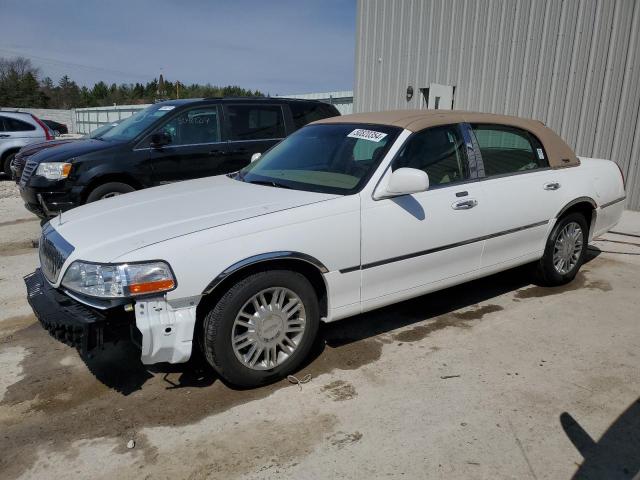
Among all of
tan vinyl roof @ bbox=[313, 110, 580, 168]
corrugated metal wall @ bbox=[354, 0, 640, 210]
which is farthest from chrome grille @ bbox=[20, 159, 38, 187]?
corrugated metal wall @ bbox=[354, 0, 640, 210]

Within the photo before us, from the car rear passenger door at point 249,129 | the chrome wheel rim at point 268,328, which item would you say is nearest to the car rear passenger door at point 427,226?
the chrome wheel rim at point 268,328

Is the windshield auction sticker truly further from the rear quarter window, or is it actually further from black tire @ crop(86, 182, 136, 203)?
black tire @ crop(86, 182, 136, 203)

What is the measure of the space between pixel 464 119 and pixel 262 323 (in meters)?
2.38

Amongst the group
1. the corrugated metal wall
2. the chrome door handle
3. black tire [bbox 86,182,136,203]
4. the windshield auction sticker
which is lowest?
black tire [bbox 86,182,136,203]

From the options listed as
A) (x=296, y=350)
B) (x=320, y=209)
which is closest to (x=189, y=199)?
(x=320, y=209)

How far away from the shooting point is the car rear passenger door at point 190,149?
656cm

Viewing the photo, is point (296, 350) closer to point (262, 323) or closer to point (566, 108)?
point (262, 323)

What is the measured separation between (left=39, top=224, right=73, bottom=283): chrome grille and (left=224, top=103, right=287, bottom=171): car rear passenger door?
3.76 meters

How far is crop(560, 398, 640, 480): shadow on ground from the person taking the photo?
2410mm

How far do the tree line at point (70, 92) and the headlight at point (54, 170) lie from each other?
4787cm

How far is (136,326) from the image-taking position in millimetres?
2693

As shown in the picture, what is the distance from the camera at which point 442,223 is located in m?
3.70

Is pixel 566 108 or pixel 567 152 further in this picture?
A: pixel 566 108

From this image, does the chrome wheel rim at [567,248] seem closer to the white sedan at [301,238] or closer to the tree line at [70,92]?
the white sedan at [301,238]
